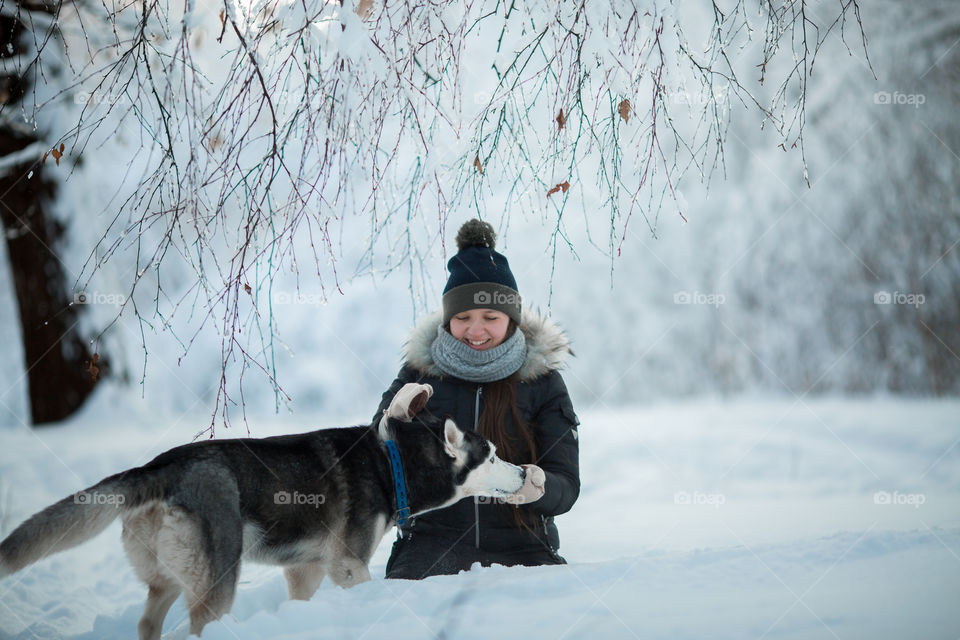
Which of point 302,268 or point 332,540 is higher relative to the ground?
point 302,268

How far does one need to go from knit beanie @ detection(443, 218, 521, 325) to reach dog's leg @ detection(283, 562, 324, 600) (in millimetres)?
1362

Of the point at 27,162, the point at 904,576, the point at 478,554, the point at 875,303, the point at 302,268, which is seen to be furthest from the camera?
the point at 302,268

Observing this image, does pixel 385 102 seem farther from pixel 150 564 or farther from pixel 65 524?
pixel 150 564

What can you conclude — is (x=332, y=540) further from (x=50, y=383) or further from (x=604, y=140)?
(x=50, y=383)

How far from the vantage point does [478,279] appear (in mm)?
3562

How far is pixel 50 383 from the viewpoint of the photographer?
8453 millimetres

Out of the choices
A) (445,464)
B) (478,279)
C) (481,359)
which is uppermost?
(478,279)

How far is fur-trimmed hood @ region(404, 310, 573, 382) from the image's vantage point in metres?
3.53

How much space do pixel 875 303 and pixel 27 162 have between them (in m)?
11.0

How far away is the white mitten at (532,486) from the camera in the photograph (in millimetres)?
3156

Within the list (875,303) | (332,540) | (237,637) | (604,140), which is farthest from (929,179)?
(237,637)

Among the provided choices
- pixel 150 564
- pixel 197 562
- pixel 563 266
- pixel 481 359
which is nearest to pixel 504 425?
pixel 481 359

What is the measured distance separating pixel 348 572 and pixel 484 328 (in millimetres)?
1287

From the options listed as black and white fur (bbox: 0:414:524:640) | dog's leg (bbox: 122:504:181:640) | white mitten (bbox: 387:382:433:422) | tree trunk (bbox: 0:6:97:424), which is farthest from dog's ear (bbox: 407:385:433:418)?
tree trunk (bbox: 0:6:97:424)
